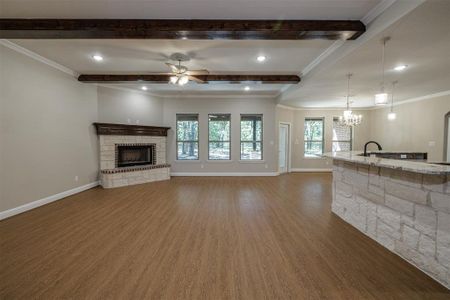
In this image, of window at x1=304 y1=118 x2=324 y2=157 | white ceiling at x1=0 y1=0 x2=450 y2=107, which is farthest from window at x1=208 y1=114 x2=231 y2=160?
window at x1=304 y1=118 x2=324 y2=157

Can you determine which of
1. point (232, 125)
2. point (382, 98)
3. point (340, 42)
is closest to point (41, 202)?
point (232, 125)

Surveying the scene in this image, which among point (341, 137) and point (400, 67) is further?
point (341, 137)

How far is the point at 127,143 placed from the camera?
6.41m

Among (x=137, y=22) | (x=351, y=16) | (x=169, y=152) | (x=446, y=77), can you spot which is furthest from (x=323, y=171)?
(x=137, y=22)

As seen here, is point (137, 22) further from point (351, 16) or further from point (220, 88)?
point (220, 88)

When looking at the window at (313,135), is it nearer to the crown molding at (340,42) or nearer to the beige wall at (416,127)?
the beige wall at (416,127)

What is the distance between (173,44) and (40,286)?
3.49m

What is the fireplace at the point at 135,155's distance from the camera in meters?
6.41

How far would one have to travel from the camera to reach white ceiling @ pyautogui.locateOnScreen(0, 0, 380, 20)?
8.07 ft

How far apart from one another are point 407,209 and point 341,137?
694 cm

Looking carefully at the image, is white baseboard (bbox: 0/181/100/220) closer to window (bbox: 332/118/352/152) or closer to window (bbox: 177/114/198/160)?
window (bbox: 177/114/198/160)

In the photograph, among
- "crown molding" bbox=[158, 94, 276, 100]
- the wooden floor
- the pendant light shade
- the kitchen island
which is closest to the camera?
the wooden floor

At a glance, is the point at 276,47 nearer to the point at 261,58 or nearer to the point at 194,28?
the point at 261,58

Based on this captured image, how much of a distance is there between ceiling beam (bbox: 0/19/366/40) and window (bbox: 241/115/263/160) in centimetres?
485
